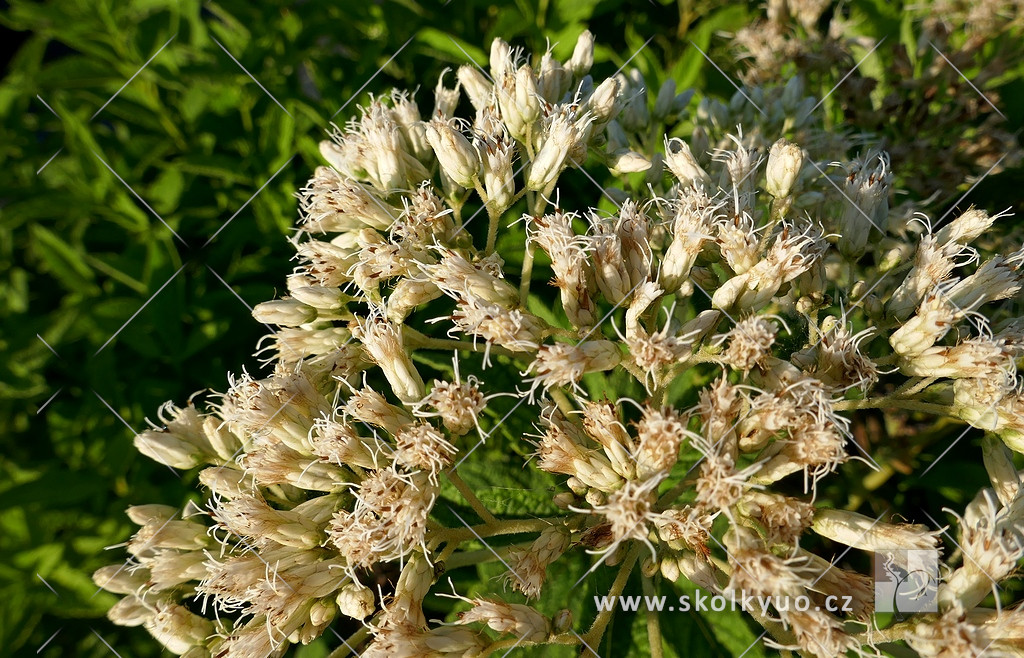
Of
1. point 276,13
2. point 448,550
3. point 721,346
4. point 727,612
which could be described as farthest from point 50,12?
point 727,612

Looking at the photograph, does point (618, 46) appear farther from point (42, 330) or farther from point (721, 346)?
point (42, 330)

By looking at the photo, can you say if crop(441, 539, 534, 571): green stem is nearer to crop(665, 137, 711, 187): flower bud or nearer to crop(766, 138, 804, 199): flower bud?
crop(665, 137, 711, 187): flower bud

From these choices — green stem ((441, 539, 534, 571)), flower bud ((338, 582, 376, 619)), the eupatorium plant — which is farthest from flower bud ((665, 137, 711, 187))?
flower bud ((338, 582, 376, 619))

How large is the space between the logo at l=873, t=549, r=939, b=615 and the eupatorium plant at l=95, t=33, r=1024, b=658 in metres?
0.04

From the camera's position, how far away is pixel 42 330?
2.97m

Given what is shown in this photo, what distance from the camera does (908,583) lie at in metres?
1.70

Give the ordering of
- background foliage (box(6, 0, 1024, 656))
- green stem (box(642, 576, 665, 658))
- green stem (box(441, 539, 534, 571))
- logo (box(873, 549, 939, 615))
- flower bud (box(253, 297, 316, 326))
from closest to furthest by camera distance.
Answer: logo (box(873, 549, 939, 615)) → green stem (box(642, 576, 665, 658)) → green stem (box(441, 539, 534, 571)) → flower bud (box(253, 297, 316, 326)) → background foliage (box(6, 0, 1024, 656))

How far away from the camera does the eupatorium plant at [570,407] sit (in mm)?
1656

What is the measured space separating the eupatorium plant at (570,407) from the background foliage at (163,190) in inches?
21.8

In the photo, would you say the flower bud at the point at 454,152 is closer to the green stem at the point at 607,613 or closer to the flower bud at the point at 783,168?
the flower bud at the point at 783,168

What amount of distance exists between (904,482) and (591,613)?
1.40m

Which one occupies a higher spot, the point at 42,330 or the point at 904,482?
the point at 42,330

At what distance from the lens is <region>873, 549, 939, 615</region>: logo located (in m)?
1.65

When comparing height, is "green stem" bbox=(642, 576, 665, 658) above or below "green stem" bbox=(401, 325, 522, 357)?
below
